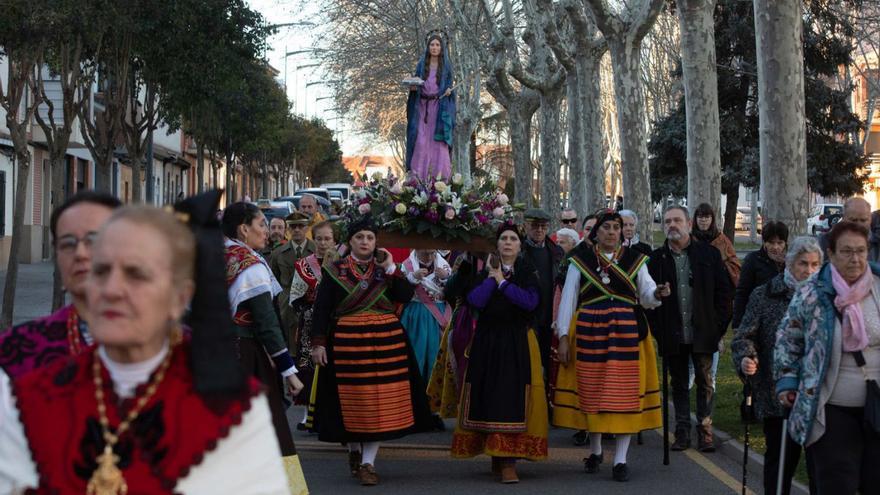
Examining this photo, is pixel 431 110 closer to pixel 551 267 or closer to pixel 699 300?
pixel 551 267

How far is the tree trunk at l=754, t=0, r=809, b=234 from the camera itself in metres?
15.3

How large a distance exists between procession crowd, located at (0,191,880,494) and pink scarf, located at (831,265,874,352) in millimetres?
11

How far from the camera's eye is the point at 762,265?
399 inches

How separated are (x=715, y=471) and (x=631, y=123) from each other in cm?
1252

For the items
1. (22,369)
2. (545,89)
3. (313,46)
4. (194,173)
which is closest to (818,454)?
(22,369)

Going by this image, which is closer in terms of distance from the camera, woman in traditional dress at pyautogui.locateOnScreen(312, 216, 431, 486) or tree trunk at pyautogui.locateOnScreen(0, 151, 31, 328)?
woman in traditional dress at pyautogui.locateOnScreen(312, 216, 431, 486)

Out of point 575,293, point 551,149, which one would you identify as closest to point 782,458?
point 575,293

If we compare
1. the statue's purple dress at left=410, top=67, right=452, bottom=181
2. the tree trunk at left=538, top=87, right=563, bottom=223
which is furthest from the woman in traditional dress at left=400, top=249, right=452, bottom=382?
the tree trunk at left=538, top=87, right=563, bottom=223

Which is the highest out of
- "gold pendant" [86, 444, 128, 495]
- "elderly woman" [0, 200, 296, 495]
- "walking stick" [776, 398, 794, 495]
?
"elderly woman" [0, 200, 296, 495]

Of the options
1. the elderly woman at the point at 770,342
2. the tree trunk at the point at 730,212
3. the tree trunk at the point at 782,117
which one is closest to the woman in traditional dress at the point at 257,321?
the elderly woman at the point at 770,342

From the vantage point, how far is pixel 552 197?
3925 cm

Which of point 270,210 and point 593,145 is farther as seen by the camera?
point 270,210

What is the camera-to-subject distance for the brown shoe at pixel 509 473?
10.4 meters

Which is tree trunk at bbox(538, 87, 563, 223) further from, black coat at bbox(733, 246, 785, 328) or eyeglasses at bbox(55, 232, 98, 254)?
eyeglasses at bbox(55, 232, 98, 254)
